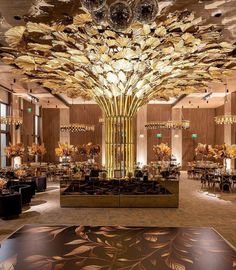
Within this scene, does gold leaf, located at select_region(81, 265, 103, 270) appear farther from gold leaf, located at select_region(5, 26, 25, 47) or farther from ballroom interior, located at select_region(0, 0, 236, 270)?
gold leaf, located at select_region(5, 26, 25, 47)

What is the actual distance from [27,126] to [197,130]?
32.8 ft

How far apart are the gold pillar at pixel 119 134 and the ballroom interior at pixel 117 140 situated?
0.03 metres

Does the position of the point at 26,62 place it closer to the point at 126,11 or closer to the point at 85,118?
the point at 126,11

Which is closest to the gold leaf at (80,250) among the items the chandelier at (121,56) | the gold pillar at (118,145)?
the chandelier at (121,56)

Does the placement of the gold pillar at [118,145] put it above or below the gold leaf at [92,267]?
above

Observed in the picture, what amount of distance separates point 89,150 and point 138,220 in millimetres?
6503

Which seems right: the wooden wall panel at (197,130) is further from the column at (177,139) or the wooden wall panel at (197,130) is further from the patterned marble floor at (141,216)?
the patterned marble floor at (141,216)

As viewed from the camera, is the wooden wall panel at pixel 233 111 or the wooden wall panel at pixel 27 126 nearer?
the wooden wall panel at pixel 233 111

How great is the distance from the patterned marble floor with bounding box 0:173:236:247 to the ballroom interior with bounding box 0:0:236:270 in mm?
25

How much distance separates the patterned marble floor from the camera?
6.11 m

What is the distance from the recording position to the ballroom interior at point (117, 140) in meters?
2.92

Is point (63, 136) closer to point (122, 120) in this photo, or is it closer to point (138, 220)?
point (122, 120)

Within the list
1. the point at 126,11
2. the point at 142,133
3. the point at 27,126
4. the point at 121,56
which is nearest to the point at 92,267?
the point at 126,11

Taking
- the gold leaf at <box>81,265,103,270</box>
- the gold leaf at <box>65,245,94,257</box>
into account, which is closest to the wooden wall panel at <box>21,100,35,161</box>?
the gold leaf at <box>65,245,94,257</box>
